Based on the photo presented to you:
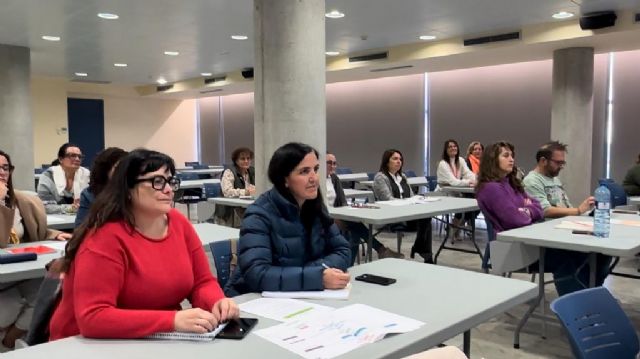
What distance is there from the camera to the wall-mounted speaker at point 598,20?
24.5 feet

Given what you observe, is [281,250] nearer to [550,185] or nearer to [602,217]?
[602,217]

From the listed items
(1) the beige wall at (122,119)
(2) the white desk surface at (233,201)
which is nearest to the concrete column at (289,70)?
(2) the white desk surface at (233,201)

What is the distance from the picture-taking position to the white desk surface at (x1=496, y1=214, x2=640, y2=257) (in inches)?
133

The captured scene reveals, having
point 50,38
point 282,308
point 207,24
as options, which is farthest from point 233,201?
point 50,38

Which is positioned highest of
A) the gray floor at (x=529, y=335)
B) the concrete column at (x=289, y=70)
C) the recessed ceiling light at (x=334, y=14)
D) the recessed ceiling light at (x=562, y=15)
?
the recessed ceiling light at (x=562, y=15)

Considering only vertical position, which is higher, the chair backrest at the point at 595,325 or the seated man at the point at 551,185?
the seated man at the point at 551,185

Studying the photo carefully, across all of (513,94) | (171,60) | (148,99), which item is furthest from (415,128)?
(148,99)

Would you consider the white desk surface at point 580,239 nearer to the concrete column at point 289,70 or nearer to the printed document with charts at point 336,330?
the concrete column at point 289,70

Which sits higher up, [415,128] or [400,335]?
[415,128]

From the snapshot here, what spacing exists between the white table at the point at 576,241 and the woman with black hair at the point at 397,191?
2.11m

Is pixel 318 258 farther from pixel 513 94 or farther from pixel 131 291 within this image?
pixel 513 94

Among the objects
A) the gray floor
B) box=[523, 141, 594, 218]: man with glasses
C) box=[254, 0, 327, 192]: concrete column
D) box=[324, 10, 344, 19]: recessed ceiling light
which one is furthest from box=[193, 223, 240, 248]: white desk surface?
box=[324, 10, 344, 19]: recessed ceiling light

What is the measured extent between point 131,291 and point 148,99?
54.1 feet

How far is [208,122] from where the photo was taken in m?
18.2
